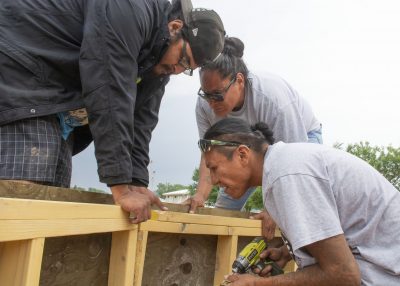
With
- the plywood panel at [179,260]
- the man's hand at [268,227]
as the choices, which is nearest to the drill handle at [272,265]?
the plywood panel at [179,260]

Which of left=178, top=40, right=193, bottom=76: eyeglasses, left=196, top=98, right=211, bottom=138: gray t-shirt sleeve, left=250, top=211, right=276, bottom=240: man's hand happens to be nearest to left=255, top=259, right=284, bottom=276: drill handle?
left=250, top=211, right=276, bottom=240: man's hand

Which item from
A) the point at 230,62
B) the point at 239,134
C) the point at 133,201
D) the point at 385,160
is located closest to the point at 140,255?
the point at 133,201

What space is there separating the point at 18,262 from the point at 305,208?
3.93 ft

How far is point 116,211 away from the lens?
2.11 meters

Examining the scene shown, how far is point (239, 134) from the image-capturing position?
254 cm

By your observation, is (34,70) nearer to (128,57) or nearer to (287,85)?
(128,57)

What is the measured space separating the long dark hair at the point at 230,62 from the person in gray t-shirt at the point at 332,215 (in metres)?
1.25

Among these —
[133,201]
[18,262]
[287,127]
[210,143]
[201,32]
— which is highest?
[201,32]

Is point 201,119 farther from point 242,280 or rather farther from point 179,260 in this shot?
point 242,280

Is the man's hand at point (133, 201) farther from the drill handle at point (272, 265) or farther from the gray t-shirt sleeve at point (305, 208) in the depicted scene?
the drill handle at point (272, 265)

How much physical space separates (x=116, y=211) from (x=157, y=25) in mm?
1116

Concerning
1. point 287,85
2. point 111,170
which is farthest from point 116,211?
point 287,85

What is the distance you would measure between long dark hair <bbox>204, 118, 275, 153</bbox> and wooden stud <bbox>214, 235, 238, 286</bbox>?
3.09ft

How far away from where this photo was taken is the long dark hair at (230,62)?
3398 millimetres
